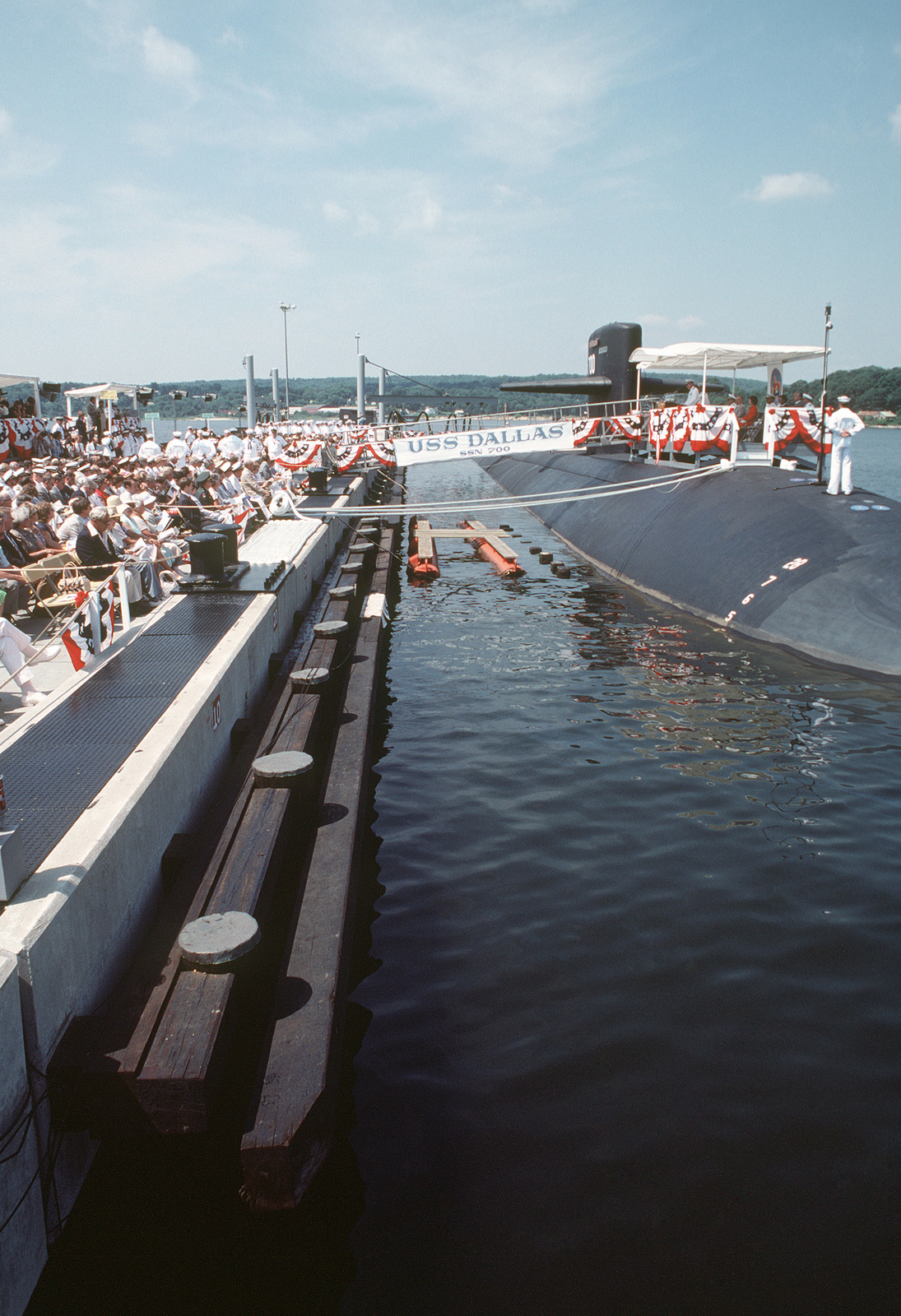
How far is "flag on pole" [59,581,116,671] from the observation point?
855 cm

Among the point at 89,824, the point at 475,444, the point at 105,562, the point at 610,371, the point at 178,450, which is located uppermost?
the point at 610,371

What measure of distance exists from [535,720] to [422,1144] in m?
6.47

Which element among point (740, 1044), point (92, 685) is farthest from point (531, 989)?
point (92, 685)

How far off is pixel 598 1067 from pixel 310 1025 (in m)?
1.65

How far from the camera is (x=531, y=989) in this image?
19.2 ft

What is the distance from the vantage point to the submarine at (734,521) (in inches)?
486

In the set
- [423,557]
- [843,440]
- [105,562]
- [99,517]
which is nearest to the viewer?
[105,562]

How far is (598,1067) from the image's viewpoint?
16.9 feet

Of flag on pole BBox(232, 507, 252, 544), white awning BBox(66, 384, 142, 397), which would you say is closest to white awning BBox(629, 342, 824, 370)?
flag on pole BBox(232, 507, 252, 544)

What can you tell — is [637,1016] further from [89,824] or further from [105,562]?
[105,562]

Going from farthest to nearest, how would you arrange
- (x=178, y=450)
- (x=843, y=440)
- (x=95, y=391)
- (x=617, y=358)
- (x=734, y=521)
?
(x=95, y=391)
(x=178, y=450)
(x=617, y=358)
(x=734, y=521)
(x=843, y=440)

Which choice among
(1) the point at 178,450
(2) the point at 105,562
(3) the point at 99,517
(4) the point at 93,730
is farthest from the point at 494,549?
(1) the point at 178,450

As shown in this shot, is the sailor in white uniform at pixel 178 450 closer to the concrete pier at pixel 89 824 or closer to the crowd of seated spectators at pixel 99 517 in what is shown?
the crowd of seated spectators at pixel 99 517

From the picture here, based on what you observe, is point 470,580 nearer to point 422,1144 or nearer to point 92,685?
point 92,685
